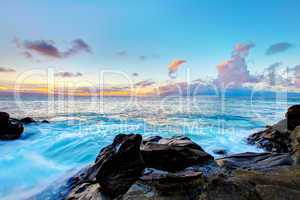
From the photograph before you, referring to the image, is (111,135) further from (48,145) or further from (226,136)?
(226,136)

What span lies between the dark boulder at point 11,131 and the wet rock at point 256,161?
13.9 metres

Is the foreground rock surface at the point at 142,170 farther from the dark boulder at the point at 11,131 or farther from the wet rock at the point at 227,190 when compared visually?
the dark boulder at the point at 11,131

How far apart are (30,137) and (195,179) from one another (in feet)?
48.2

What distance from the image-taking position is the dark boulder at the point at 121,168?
443 cm

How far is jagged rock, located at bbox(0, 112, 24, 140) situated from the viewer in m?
13.8

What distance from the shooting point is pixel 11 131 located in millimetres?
14422

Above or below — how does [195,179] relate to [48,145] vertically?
above

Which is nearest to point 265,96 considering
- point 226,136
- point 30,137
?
point 226,136

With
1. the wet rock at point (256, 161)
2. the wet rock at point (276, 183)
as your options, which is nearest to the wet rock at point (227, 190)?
the wet rock at point (276, 183)

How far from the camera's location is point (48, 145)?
43.3 ft

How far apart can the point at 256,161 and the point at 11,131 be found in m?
15.3

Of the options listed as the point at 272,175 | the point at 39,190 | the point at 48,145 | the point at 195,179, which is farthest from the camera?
the point at 48,145

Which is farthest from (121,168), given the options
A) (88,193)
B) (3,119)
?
(3,119)

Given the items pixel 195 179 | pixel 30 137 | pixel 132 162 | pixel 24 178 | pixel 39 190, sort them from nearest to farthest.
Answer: pixel 195 179 < pixel 132 162 < pixel 39 190 < pixel 24 178 < pixel 30 137
